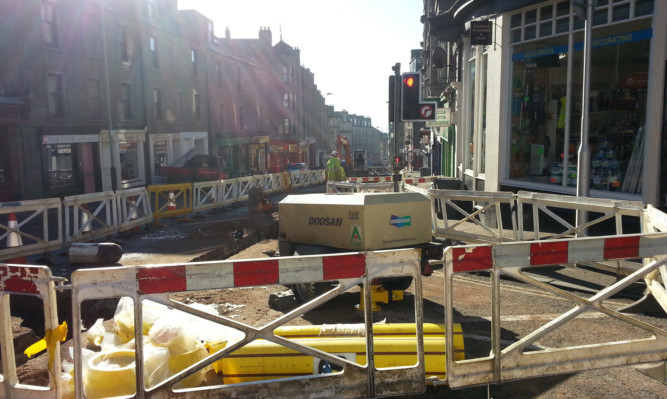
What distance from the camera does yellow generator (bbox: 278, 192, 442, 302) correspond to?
711cm

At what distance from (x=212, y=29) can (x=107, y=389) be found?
40.5 meters

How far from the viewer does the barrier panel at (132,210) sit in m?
13.6

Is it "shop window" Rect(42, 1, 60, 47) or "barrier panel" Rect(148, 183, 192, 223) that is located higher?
"shop window" Rect(42, 1, 60, 47)

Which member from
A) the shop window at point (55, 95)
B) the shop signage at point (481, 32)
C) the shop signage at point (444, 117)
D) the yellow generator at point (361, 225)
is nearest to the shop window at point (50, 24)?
the shop window at point (55, 95)

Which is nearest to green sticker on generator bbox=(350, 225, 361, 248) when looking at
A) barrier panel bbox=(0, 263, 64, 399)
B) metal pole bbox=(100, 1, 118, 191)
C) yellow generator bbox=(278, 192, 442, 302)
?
yellow generator bbox=(278, 192, 442, 302)

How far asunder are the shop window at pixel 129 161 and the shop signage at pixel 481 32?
2137cm

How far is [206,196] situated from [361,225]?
41.2ft

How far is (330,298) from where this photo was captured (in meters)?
4.05

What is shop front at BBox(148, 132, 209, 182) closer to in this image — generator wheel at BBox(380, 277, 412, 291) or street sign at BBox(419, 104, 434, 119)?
street sign at BBox(419, 104, 434, 119)

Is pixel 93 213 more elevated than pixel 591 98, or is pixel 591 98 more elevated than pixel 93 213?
pixel 591 98

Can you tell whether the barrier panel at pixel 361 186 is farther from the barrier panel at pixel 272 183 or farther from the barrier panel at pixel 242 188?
the barrier panel at pixel 272 183

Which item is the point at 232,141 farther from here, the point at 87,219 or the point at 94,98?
the point at 87,219

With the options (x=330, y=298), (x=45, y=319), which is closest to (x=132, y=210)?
(x=45, y=319)

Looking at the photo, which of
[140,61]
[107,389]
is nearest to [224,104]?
[140,61]
